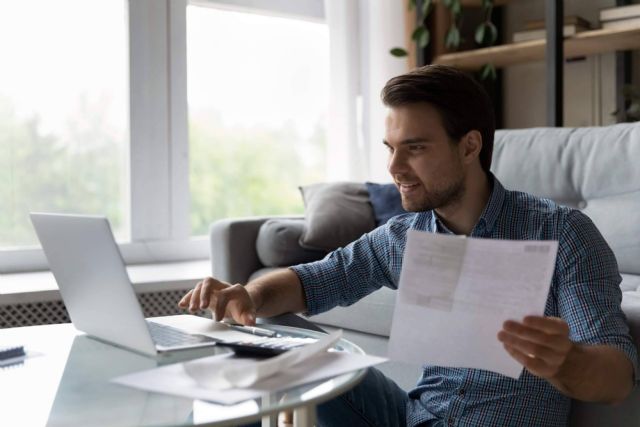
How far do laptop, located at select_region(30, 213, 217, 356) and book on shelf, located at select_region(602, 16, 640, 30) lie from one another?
88.1 inches

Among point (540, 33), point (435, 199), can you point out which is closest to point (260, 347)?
point (435, 199)

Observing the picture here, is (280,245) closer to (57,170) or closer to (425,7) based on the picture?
(57,170)

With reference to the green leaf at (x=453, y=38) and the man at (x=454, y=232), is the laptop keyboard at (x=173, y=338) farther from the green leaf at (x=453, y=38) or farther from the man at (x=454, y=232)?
the green leaf at (x=453, y=38)

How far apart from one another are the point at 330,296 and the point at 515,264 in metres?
0.60

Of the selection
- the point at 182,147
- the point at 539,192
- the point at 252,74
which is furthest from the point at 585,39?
the point at 182,147

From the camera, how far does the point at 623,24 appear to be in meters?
2.86

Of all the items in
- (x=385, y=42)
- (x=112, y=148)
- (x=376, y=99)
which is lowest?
(x=112, y=148)

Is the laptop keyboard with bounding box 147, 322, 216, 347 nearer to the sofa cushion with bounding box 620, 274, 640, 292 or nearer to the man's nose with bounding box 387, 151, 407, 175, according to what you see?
the man's nose with bounding box 387, 151, 407, 175

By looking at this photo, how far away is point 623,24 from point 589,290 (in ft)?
6.63

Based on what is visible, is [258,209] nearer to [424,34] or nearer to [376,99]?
[376,99]

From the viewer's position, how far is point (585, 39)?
2957 mm

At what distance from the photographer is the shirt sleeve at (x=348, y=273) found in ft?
4.65

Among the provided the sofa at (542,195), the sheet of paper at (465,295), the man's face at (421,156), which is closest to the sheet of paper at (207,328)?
the sheet of paper at (465,295)

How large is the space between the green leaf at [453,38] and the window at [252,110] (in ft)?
1.75
